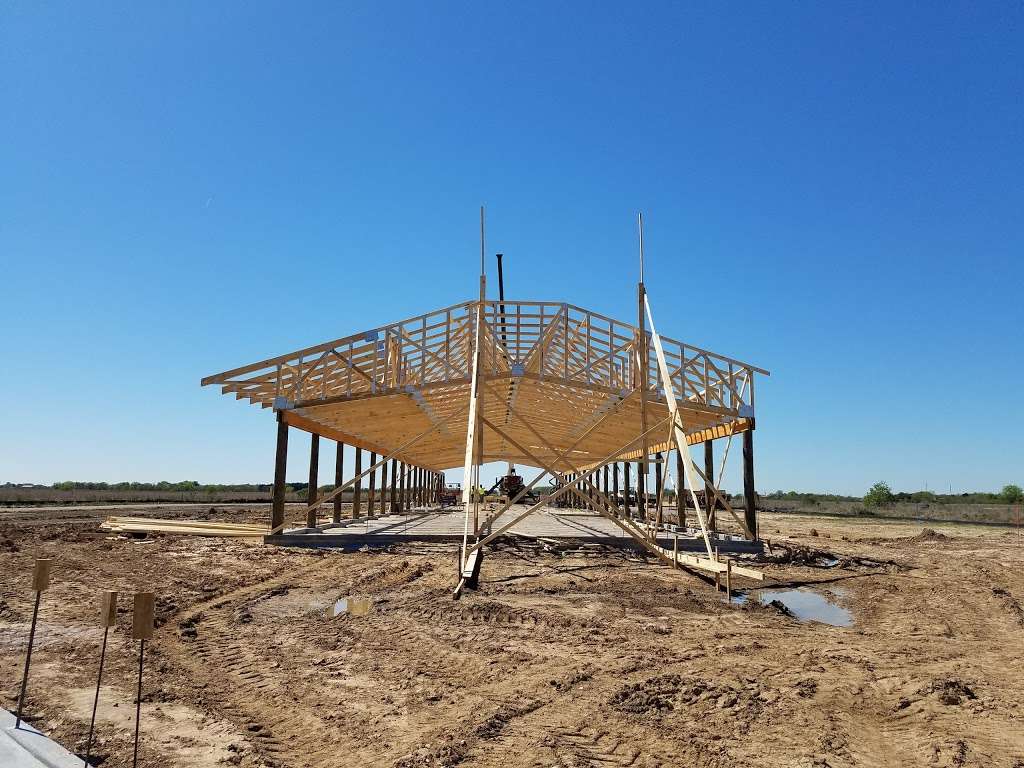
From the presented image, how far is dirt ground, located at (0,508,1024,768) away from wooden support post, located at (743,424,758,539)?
566 centimetres

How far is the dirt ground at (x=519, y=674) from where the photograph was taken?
404 centimetres

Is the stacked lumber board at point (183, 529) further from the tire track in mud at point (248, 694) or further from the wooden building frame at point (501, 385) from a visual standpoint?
the tire track in mud at point (248, 694)

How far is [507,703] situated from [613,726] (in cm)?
82

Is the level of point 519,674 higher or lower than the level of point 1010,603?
higher

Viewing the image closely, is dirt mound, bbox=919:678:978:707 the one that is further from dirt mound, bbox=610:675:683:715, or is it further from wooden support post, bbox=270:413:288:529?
wooden support post, bbox=270:413:288:529

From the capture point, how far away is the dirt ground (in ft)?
13.3

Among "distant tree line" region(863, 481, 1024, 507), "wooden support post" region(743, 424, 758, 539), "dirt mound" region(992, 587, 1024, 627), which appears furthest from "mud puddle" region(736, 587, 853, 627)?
"distant tree line" region(863, 481, 1024, 507)

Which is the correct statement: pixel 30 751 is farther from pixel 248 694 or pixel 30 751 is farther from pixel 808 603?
pixel 808 603

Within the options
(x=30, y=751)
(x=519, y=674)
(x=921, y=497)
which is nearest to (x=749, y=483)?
(x=519, y=674)

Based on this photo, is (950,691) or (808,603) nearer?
(950,691)

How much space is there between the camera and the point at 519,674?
17.8 ft

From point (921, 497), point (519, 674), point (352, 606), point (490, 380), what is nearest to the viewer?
point (519, 674)

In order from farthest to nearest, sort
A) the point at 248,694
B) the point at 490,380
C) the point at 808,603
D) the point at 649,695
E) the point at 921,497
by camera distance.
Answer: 1. the point at 921,497
2. the point at 490,380
3. the point at 808,603
4. the point at 248,694
5. the point at 649,695

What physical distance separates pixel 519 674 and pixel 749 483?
41.7 ft
